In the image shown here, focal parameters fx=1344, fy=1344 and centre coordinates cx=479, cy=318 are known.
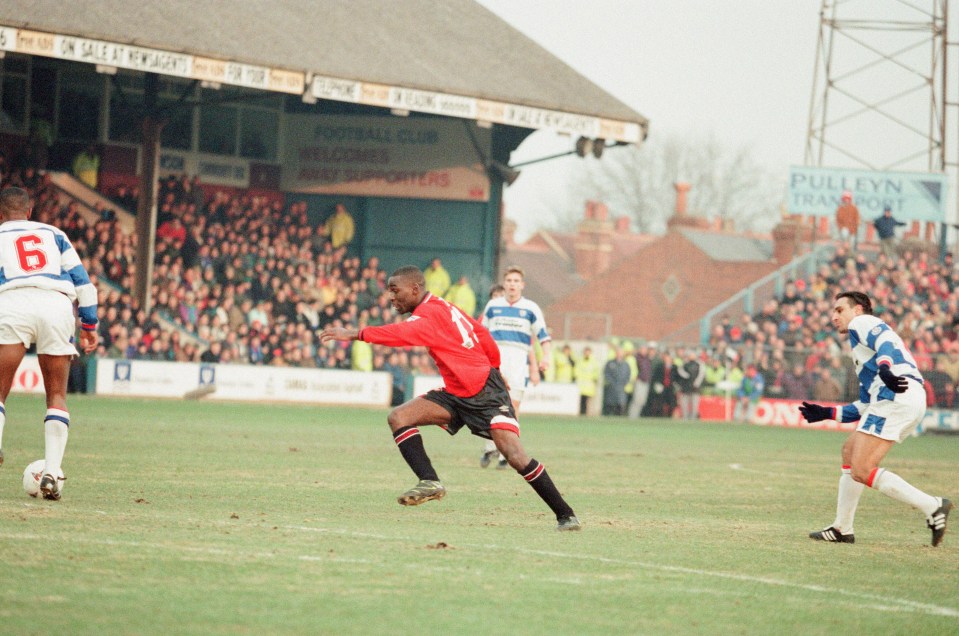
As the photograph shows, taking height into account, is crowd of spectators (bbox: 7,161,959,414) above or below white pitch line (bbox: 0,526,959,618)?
above

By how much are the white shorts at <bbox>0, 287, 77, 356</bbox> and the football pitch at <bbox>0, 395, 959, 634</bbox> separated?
114cm

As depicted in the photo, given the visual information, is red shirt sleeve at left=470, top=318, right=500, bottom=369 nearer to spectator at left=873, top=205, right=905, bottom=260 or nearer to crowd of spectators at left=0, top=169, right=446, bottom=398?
crowd of spectators at left=0, top=169, right=446, bottom=398

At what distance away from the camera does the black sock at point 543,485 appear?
925 cm

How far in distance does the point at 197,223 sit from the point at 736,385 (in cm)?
1347

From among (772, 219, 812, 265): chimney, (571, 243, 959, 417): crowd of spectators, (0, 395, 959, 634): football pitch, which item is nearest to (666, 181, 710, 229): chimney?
(772, 219, 812, 265): chimney

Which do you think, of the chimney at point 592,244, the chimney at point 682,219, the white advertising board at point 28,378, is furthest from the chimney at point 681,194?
the white advertising board at point 28,378

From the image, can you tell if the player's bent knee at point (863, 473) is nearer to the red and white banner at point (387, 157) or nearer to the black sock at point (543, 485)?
the black sock at point (543, 485)

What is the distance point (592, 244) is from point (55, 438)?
64106 mm

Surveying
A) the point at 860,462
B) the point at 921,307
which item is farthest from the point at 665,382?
the point at 860,462

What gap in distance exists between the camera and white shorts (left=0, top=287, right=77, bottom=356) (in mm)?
9609

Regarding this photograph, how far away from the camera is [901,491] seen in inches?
380

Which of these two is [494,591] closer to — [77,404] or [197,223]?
[77,404]

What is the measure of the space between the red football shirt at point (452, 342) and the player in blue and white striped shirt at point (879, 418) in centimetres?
269

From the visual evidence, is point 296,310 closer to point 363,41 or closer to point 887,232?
point 363,41
